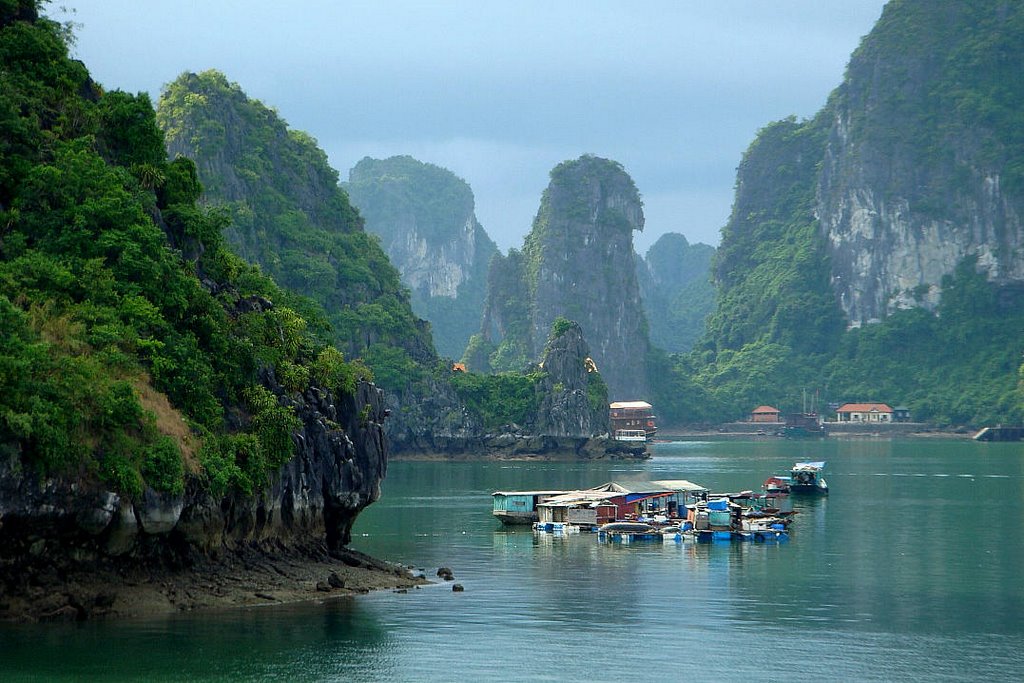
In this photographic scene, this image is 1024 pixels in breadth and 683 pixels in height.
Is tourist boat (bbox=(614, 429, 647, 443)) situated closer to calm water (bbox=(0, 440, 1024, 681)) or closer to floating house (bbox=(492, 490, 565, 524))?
floating house (bbox=(492, 490, 565, 524))

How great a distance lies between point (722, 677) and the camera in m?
35.1

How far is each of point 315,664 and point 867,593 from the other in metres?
21.2

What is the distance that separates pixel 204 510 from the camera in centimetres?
4172

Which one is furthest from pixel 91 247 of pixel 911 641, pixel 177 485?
pixel 911 641

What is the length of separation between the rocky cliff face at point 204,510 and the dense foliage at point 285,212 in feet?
310

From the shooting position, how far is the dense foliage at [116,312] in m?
38.1

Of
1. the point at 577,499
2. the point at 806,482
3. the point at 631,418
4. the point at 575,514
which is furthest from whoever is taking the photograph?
the point at 631,418

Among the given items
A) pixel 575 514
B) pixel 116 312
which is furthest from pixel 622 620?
pixel 575 514

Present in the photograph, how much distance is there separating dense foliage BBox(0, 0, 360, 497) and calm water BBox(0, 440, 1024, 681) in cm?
492

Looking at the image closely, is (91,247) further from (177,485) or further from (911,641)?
(911,641)

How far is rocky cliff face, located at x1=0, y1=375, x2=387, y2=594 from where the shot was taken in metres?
36.7

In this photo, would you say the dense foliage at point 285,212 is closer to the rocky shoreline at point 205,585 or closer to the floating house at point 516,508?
the floating house at point 516,508

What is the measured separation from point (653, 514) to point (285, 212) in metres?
94.5

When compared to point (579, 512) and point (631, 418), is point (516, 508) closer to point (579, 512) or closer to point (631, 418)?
point (579, 512)
